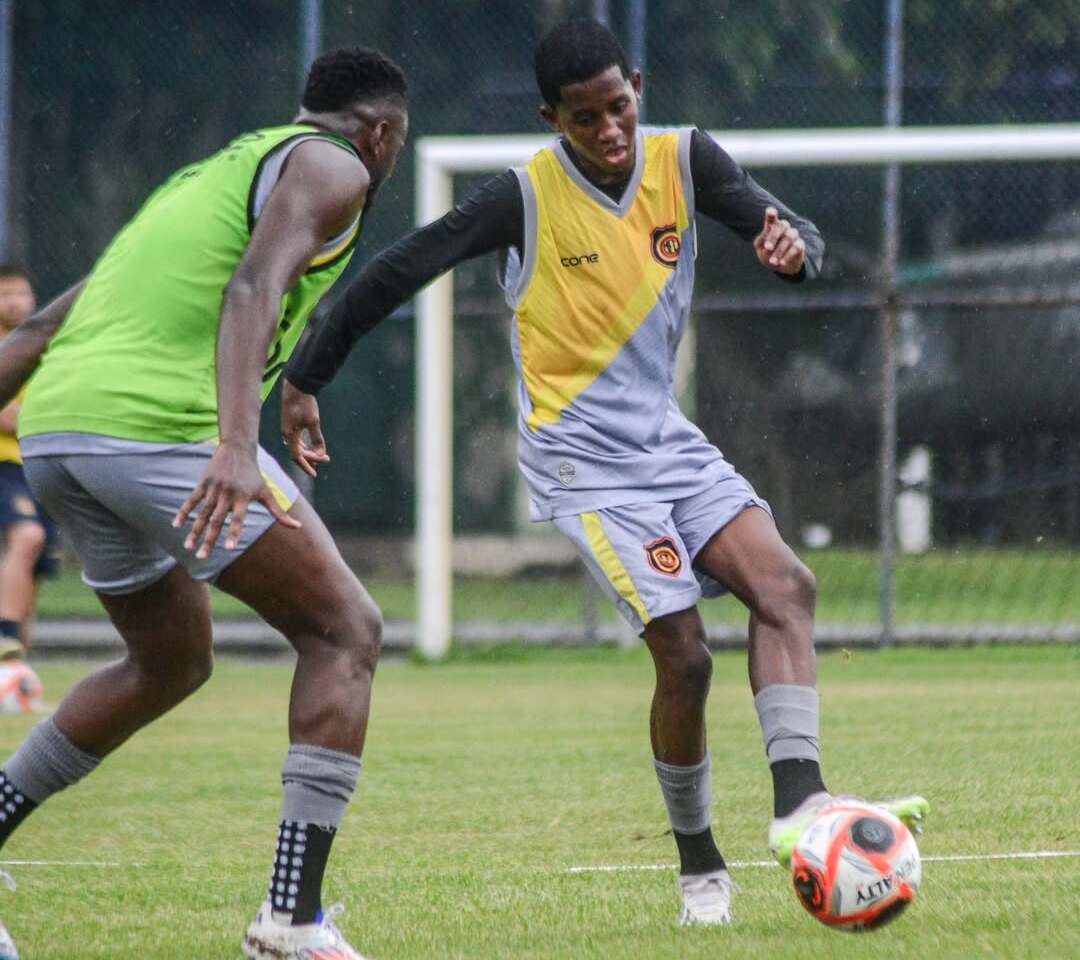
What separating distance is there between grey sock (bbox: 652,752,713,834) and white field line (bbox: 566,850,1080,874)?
0.52 metres

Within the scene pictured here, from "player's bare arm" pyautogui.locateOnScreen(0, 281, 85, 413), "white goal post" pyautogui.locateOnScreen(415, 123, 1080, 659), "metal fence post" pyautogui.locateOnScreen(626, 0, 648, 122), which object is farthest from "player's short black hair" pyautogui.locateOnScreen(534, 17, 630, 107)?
"metal fence post" pyautogui.locateOnScreen(626, 0, 648, 122)

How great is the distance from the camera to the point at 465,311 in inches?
551

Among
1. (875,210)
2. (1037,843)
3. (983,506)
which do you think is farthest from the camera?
(875,210)

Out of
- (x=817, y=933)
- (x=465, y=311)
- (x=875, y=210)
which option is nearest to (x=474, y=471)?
(x=465, y=311)

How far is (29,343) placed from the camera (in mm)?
4488

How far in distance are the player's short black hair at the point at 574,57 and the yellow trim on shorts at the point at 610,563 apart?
3.39 feet

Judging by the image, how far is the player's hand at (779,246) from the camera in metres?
4.50

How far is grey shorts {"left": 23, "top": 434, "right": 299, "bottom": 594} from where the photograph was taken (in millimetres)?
3980

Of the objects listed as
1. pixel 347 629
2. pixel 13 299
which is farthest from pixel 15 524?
pixel 347 629

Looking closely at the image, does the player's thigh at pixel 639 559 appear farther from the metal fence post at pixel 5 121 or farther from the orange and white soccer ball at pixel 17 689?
the metal fence post at pixel 5 121

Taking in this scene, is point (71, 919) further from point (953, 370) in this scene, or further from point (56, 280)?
point (56, 280)

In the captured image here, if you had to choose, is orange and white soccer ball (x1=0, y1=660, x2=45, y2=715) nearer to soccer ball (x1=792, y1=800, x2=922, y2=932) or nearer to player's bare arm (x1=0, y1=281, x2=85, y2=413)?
player's bare arm (x1=0, y1=281, x2=85, y2=413)

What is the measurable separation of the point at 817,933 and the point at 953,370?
9.38m

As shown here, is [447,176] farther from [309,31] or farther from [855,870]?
[855,870]
